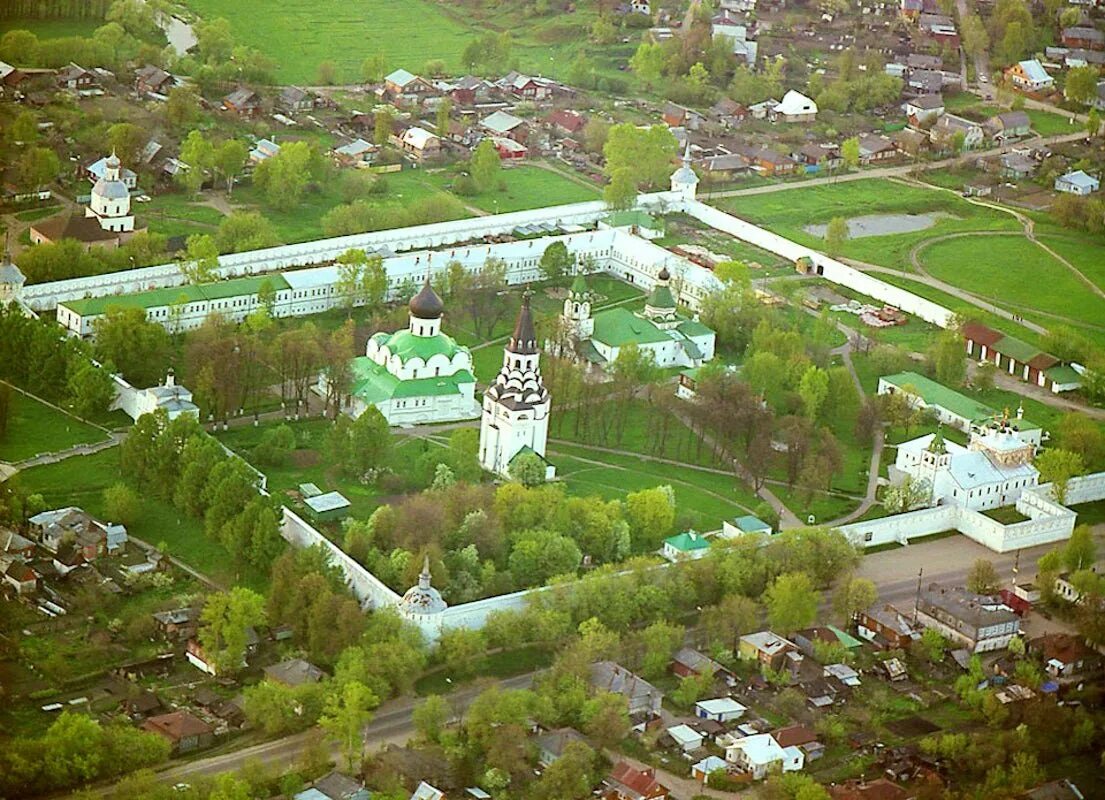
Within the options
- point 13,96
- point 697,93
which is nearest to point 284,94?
point 13,96

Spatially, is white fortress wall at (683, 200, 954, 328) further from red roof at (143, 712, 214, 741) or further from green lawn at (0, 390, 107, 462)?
red roof at (143, 712, 214, 741)

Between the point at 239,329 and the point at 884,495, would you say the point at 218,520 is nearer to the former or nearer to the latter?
the point at 239,329

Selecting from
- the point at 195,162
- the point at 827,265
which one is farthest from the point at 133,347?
the point at 827,265

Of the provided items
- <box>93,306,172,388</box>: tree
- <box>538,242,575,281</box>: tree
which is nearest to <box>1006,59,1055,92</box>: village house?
<box>538,242,575,281</box>: tree

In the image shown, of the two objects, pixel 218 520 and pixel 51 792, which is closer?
pixel 51 792

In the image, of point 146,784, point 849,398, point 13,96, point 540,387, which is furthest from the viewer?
point 13,96

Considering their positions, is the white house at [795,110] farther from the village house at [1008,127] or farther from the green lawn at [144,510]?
the green lawn at [144,510]
